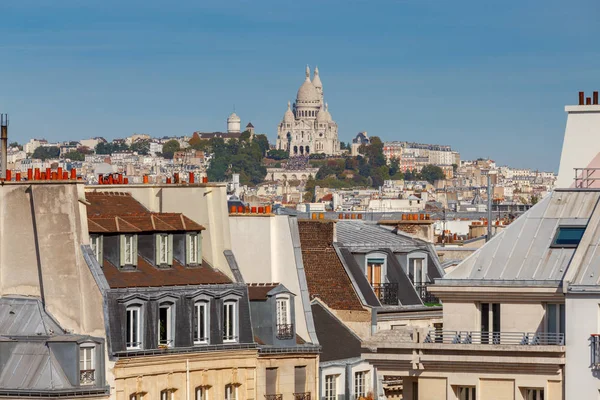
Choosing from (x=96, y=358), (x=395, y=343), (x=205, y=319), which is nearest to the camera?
(x=395, y=343)

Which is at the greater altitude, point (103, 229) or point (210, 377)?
point (103, 229)

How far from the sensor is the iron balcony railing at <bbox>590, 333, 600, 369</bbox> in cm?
2331

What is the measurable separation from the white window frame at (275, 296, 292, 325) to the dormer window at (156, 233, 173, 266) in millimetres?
1943

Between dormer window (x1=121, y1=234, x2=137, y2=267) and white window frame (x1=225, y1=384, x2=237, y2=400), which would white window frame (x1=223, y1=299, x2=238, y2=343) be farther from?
dormer window (x1=121, y1=234, x2=137, y2=267)

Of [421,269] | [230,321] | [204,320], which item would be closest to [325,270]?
[421,269]

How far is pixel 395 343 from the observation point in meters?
24.7

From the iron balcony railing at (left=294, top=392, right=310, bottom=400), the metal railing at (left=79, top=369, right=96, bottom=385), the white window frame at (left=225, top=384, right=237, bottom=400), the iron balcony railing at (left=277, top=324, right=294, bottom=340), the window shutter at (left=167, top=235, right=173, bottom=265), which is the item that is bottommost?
the iron balcony railing at (left=294, top=392, right=310, bottom=400)

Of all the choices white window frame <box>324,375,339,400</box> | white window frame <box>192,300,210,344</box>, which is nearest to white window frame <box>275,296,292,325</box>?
white window frame <box>324,375,339,400</box>

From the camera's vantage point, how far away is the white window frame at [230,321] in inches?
1187

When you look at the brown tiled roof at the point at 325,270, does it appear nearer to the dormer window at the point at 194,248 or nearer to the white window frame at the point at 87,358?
the dormer window at the point at 194,248

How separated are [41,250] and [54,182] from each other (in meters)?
0.91

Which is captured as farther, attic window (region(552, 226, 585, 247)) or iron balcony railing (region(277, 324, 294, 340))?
iron balcony railing (region(277, 324, 294, 340))

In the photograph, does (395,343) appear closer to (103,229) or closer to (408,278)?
(103,229)

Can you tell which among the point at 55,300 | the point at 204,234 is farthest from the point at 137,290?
the point at 204,234
